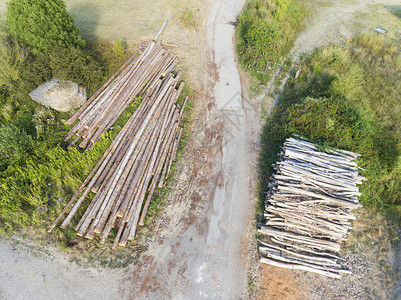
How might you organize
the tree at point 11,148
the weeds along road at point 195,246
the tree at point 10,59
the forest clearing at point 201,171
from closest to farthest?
the weeds along road at point 195,246 → the forest clearing at point 201,171 → the tree at point 11,148 → the tree at point 10,59

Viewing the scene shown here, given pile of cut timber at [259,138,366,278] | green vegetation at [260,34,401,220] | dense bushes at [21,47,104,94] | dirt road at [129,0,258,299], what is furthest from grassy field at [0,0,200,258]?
green vegetation at [260,34,401,220]

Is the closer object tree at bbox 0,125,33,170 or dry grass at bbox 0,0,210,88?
tree at bbox 0,125,33,170

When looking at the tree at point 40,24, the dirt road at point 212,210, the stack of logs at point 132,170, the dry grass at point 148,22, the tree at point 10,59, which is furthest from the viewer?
the dry grass at point 148,22

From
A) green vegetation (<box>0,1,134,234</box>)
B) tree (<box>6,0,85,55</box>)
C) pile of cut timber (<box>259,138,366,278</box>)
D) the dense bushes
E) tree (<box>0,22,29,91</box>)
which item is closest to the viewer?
pile of cut timber (<box>259,138,366,278</box>)

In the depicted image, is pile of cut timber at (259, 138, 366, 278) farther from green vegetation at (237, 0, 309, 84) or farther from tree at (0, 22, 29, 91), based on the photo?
tree at (0, 22, 29, 91)

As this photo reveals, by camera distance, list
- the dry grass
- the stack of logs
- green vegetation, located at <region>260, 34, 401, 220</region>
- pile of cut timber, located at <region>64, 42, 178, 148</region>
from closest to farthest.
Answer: the stack of logs
green vegetation, located at <region>260, 34, 401, 220</region>
pile of cut timber, located at <region>64, 42, 178, 148</region>
the dry grass

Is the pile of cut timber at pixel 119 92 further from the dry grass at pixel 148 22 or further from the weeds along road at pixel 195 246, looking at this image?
the weeds along road at pixel 195 246

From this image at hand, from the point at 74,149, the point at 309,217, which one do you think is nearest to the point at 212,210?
the point at 309,217

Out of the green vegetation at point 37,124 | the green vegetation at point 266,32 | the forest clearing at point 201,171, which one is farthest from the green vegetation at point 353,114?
the green vegetation at point 37,124
